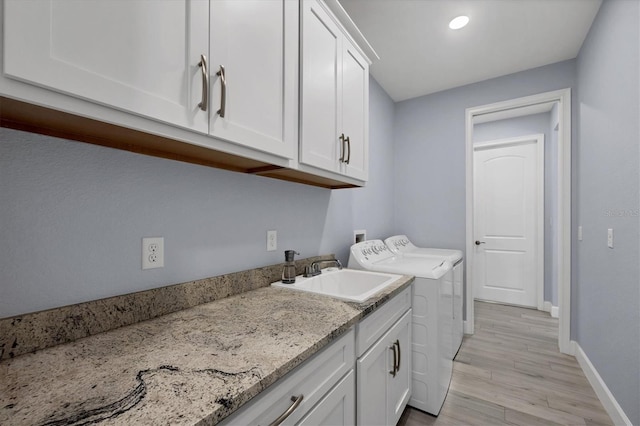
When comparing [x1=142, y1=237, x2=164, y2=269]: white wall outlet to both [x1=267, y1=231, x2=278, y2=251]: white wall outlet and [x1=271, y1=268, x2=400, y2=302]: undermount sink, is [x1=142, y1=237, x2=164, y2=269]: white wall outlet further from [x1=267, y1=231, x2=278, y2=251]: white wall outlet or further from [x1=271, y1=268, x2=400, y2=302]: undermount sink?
[x1=271, y1=268, x2=400, y2=302]: undermount sink

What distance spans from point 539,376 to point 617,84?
2.07 meters

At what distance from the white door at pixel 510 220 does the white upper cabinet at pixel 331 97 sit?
9.86 ft

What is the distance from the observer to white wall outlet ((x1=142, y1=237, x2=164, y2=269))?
3.18 feet

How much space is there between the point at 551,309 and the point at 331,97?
3.81 metres

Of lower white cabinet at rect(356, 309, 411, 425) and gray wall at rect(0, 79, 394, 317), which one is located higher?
gray wall at rect(0, 79, 394, 317)

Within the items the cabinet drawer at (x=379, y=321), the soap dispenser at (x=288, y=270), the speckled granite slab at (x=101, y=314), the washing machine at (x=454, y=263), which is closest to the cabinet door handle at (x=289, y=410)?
the cabinet drawer at (x=379, y=321)

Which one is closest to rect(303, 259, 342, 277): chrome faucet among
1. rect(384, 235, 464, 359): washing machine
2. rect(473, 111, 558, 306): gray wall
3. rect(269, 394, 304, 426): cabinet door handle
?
rect(269, 394, 304, 426): cabinet door handle

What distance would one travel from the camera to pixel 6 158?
70 cm

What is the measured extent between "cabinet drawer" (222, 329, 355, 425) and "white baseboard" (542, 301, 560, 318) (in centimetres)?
357

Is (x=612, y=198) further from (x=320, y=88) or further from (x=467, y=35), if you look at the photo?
(x=320, y=88)

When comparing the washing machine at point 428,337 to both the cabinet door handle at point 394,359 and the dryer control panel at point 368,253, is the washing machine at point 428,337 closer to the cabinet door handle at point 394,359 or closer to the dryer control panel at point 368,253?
the dryer control panel at point 368,253

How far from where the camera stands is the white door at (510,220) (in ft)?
11.9

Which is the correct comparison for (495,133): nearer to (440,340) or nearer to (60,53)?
(440,340)

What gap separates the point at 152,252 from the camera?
988 mm
